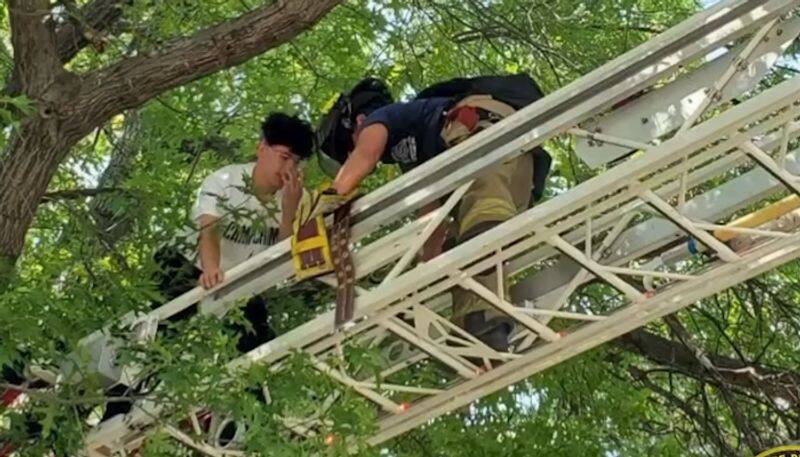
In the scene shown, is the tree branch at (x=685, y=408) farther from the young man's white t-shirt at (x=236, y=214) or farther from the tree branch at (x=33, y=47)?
the tree branch at (x=33, y=47)

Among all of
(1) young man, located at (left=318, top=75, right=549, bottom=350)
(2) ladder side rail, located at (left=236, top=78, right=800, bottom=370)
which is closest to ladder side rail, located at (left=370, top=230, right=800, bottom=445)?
(1) young man, located at (left=318, top=75, right=549, bottom=350)

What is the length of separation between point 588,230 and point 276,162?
136cm

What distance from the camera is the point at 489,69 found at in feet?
21.6

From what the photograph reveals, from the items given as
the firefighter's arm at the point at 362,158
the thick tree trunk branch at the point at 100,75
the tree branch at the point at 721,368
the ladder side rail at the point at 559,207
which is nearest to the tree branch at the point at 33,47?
the thick tree trunk branch at the point at 100,75

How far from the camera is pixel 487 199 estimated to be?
14.0 feet

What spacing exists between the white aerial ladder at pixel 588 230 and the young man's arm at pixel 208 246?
0.09 m

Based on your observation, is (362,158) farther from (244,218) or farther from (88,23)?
(88,23)

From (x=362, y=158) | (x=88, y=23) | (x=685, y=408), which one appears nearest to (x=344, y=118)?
(x=362, y=158)

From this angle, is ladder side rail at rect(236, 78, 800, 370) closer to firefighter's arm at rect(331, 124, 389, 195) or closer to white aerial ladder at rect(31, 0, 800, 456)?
white aerial ladder at rect(31, 0, 800, 456)

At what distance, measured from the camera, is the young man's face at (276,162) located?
16.2 ft

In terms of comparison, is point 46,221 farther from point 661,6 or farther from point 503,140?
point 661,6

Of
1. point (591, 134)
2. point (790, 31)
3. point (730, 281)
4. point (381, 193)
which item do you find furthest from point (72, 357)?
point (790, 31)

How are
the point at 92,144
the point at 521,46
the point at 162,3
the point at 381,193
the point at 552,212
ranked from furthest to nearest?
1. the point at 521,46
2. the point at 92,144
3. the point at 162,3
4. the point at 381,193
5. the point at 552,212

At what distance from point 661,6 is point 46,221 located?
3.48 m
